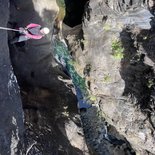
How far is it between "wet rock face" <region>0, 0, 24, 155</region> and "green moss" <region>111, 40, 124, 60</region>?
2566 mm

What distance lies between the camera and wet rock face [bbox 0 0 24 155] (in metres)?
7.56

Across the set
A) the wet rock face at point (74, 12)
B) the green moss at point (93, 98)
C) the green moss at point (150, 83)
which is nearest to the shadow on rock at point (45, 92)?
the wet rock face at point (74, 12)

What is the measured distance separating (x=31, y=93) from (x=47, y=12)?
97.9 inches

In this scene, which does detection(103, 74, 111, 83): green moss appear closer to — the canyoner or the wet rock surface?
the wet rock surface

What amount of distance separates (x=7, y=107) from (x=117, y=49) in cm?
300

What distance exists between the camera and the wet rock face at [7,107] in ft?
24.8

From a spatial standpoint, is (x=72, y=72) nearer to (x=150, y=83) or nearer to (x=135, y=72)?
(x=135, y=72)

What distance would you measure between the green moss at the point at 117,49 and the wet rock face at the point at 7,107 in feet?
8.42

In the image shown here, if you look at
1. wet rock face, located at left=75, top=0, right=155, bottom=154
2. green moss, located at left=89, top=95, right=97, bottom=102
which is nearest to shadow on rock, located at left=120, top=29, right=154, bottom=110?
wet rock face, located at left=75, top=0, right=155, bottom=154

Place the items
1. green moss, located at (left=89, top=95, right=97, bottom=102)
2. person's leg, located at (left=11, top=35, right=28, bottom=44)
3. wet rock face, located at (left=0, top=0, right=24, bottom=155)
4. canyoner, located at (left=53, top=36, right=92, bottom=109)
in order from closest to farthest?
wet rock face, located at (left=0, top=0, right=24, bottom=155), person's leg, located at (left=11, top=35, right=28, bottom=44), green moss, located at (left=89, top=95, right=97, bottom=102), canyoner, located at (left=53, top=36, right=92, bottom=109)

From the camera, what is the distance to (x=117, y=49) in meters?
8.47

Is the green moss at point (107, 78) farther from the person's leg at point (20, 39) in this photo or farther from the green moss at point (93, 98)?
the person's leg at point (20, 39)

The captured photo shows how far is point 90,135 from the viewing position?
11000 mm

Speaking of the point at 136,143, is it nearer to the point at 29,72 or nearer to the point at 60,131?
the point at 60,131
